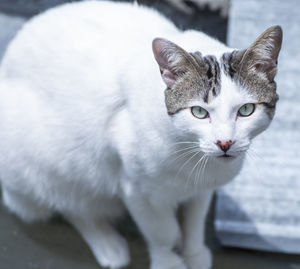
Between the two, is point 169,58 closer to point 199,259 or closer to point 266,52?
point 266,52

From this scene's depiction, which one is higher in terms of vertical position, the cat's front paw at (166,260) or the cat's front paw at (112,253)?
the cat's front paw at (166,260)

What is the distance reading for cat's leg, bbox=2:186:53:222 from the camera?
2320 millimetres

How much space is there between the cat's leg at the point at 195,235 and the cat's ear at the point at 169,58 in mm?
786

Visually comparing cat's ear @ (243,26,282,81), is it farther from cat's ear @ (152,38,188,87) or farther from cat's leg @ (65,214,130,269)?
cat's leg @ (65,214,130,269)

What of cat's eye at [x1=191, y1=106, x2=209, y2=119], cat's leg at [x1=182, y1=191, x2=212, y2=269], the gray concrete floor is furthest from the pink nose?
the gray concrete floor

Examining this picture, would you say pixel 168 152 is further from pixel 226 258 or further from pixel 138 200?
pixel 226 258

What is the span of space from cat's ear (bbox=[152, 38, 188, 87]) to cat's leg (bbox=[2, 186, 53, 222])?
1059 mm

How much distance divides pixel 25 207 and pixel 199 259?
2.80ft

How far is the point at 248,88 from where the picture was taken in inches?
59.8

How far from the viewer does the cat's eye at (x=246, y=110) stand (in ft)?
4.98

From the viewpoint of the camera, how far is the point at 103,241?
7.84ft

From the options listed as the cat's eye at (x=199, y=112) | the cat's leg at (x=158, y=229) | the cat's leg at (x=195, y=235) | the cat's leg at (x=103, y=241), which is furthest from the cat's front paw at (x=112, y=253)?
the cat's eye at (x=199, y=112)

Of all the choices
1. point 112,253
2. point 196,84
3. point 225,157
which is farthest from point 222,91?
point 112,253

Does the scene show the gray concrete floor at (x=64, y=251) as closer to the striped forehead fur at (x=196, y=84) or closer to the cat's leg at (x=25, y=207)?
the cat's leg at (x=25, y=207)
